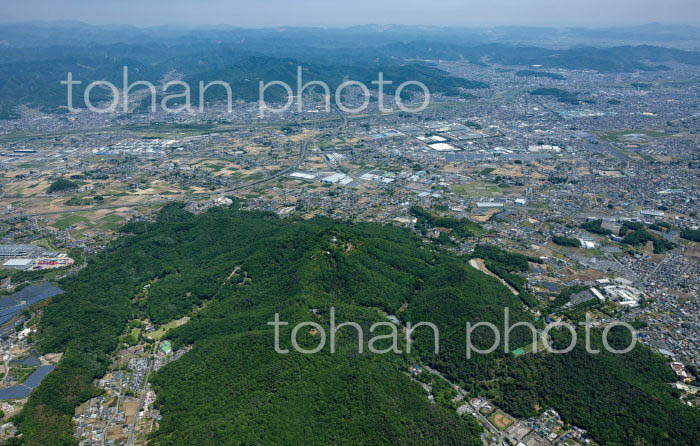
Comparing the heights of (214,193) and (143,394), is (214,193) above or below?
above

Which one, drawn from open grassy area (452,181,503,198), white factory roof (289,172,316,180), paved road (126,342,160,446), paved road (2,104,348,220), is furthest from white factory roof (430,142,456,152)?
paved road (126,342,160,446)

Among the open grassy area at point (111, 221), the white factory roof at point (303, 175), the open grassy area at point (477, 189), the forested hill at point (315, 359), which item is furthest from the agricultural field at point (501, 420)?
the white factory roof at point (303, 175)

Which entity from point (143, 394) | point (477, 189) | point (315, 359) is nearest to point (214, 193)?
point (477, 189)

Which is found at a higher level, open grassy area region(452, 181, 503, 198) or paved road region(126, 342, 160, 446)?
open grassy area region(452, 181, 503, 198)

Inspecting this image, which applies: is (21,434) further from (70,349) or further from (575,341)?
(575,341)

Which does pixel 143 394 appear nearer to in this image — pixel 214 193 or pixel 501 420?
pixel 501 420

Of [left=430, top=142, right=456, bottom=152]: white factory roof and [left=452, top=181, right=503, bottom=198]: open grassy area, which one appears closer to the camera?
[left=452, top=181, right=503, bottom=198]: open grassy area

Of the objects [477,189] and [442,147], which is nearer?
[477,189]

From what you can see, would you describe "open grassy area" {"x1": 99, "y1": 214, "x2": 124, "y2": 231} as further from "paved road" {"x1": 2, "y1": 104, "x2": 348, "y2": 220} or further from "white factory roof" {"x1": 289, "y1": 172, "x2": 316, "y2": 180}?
"white factory roof" {"x1": 289, "y1": 172, "x2": 316, "y2": 180}

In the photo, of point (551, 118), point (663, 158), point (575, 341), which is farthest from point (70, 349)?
point (551, 118)
